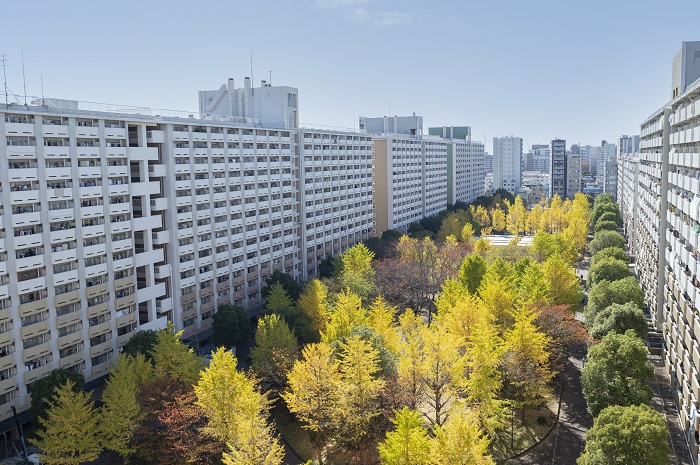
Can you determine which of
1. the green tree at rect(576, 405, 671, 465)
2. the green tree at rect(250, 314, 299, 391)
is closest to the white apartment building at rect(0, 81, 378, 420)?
the green tree at rect(250, 314, 299, 391)

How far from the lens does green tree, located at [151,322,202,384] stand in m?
36.3

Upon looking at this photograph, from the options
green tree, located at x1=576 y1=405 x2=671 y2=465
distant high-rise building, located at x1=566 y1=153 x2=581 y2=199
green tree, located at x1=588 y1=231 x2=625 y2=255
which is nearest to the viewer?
green tree, located at x1=576 y1=405 x2=671 y2=465

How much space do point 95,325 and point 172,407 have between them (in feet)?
48.9

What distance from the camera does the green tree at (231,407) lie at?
89.4 feet

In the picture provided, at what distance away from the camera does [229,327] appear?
160 feet

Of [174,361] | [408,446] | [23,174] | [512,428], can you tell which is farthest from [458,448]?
[23,174]

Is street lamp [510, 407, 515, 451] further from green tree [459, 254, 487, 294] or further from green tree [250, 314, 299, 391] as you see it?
green tree [459, 254, 487, 294]

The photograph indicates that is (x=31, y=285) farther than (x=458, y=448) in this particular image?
Yes

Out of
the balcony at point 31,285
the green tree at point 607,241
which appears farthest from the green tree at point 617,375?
the green tree at point 607,241

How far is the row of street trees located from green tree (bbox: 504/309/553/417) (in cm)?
250

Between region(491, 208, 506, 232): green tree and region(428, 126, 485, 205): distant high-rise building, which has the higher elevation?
region(428, 126, 485, 205): distant high-rise building

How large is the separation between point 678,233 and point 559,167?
534ft

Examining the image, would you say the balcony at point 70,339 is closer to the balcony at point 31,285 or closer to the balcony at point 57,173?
the balcony at point 31,285

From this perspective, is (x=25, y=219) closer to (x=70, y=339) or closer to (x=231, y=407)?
(x=70, y=339)
